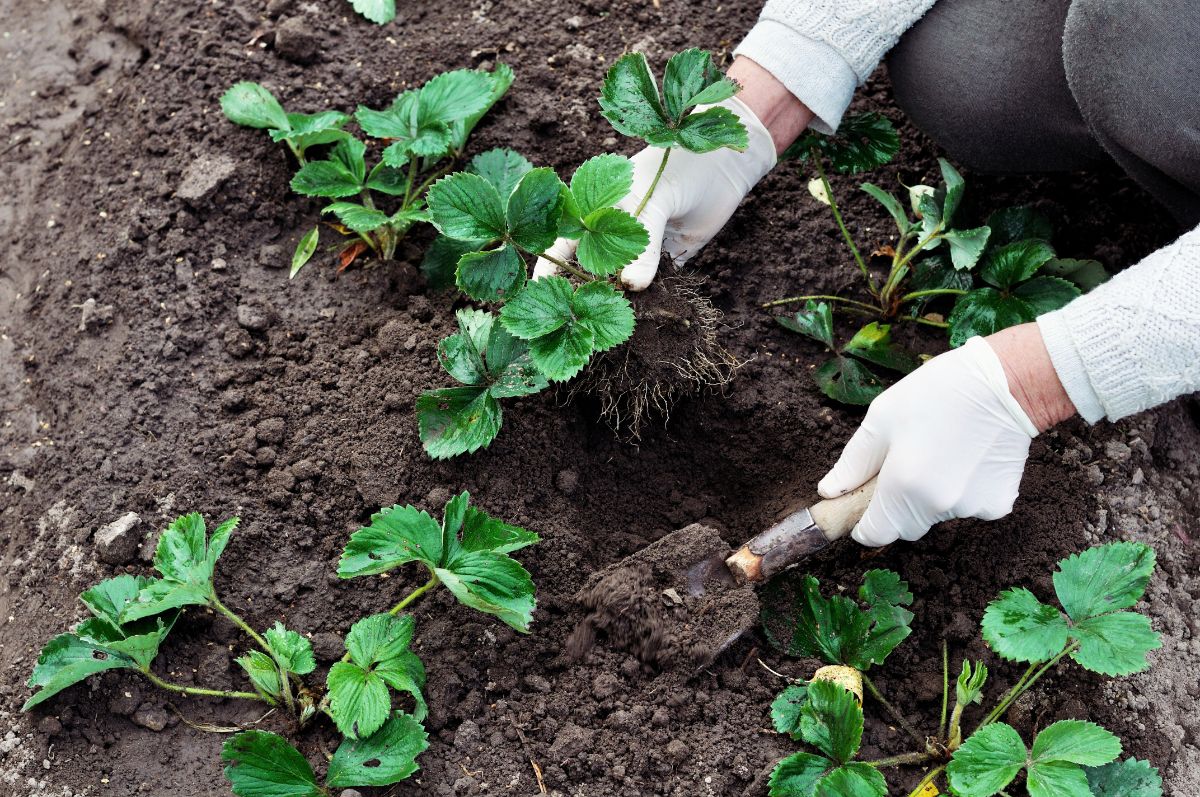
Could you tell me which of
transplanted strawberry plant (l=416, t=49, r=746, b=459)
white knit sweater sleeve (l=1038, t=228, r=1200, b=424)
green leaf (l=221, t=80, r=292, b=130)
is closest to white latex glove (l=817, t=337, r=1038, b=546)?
white knit sweater sleeve (l=1038, t=228, r=1200, b=424)

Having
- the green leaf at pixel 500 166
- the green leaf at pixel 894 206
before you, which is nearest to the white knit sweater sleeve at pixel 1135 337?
the green leaf at pixel 894 206

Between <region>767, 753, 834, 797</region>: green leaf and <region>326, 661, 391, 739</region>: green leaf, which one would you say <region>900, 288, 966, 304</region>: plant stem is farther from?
<region>326, 661, 391, 739</region>: green leaf

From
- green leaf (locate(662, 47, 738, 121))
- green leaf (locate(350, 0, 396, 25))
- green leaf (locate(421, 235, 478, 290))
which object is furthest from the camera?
green leaf (locate(350, 0, 396, 25))

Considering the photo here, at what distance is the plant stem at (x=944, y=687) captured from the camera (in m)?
1.72

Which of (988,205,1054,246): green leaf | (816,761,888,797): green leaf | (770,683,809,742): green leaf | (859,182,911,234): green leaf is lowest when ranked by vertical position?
(770,683,809,742): green leaf

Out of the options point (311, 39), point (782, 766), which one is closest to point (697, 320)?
point (782, 766)

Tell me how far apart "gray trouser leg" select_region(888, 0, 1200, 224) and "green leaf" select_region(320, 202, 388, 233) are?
1187 millimetres

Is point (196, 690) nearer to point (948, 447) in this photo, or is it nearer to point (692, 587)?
point (692, 587)

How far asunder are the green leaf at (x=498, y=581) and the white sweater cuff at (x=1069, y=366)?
3.27 feet

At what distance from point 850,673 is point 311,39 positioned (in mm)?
1861

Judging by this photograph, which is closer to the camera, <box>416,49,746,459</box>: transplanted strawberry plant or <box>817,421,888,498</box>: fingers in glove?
<box>416,49,746,459</box>: transplanted strawberry plant

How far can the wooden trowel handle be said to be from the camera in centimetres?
181

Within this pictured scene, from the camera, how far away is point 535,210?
67.3 inches

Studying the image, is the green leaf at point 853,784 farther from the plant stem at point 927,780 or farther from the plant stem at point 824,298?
the plant stem at point 824,298
